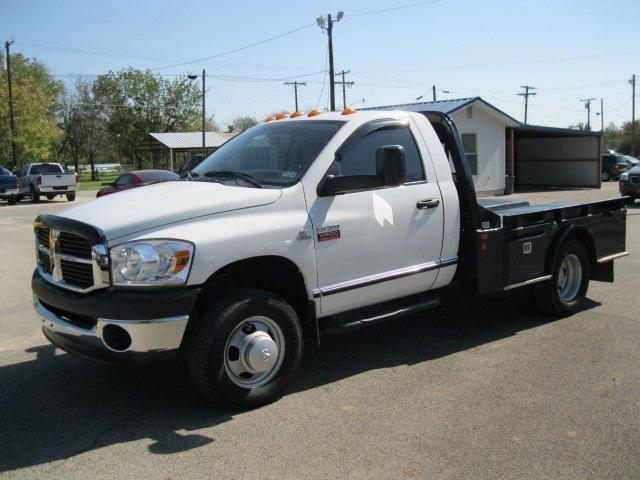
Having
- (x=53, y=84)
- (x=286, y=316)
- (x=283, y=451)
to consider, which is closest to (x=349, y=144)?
(x=286, y=316)

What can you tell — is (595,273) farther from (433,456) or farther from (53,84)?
(53,84)

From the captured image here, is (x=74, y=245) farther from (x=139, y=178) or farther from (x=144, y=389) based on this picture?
(x=139, y=178)

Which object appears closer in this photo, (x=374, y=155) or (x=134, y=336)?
(x=134, y=336)

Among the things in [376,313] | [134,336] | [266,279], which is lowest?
[376,313]

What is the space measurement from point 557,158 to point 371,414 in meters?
33.3

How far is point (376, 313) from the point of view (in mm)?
4961

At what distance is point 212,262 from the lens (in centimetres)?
398

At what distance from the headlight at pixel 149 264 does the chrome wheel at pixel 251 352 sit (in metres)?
0.59

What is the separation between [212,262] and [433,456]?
173 cm

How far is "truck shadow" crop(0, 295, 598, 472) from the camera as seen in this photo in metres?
3.91

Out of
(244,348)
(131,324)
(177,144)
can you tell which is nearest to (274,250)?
(244,348)

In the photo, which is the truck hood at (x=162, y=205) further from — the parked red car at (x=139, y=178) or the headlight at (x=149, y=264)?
the parked red car at (x=139, y=178)

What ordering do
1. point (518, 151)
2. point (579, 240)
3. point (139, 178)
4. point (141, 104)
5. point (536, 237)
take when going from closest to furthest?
1. point (536, 237)
2. point (579, 240)
3. point (139, 178)
4. point (518, 151)
5. point (141, 104)

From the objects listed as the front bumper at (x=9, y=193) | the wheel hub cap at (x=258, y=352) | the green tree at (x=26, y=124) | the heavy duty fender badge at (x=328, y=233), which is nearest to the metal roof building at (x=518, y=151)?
the front bumper at (x=9, y=193)
